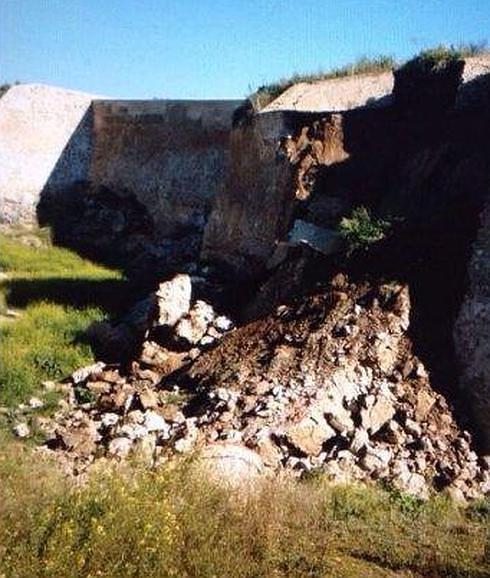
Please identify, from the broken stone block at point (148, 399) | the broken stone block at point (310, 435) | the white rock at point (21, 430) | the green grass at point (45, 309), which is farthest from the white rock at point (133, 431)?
the green grass at point (45, 309)

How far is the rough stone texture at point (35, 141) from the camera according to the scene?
15.5 m

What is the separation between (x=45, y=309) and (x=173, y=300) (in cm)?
237

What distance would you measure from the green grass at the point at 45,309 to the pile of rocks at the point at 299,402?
1.76 feet

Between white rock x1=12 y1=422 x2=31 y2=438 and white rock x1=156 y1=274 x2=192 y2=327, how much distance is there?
2.30m

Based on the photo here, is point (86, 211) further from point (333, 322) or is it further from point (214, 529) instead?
point (214, 529)

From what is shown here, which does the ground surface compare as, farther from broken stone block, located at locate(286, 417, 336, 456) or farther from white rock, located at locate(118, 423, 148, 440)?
white rock, located at locate(118, 423, 148, 440)

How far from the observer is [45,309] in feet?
33.9

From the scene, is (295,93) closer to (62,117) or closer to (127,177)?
(127,177)

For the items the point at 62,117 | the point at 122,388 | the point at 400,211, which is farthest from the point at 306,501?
the point at 62,117

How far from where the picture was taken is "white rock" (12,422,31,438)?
6.98 meters

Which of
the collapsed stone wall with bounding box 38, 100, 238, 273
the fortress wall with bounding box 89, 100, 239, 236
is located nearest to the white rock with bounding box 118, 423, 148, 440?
the collapsed stone wall with bounding box 38, 100, 238, 273

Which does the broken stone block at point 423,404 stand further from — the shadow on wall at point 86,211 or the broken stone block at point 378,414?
the shadow on wall at point 86,211

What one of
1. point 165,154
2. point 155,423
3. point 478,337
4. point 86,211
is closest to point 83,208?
point 86,211

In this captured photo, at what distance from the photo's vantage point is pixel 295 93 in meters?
11.9
